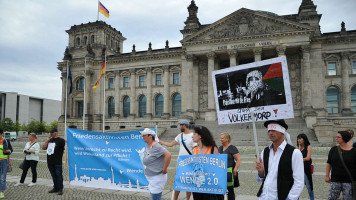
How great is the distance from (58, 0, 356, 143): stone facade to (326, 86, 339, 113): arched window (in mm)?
127

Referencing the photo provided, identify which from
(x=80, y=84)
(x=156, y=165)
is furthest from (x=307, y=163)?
(x=80, y=84)

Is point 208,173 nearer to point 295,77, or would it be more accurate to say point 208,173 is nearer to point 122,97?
point 295,77

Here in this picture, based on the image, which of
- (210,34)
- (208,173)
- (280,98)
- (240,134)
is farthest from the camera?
(210,34)

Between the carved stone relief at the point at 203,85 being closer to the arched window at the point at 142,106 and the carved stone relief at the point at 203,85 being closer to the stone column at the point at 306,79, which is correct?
the arched window at the point at 142,106

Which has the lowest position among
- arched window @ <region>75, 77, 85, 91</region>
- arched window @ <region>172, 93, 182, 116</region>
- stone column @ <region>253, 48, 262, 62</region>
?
arched window @ <region>172, 93, 182, 116</region>

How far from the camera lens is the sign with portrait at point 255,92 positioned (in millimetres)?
5277

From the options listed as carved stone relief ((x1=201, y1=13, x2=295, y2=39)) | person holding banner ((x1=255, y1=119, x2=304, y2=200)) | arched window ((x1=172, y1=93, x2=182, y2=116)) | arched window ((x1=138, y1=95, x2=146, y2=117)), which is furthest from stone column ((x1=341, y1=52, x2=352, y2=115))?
person holding banner ((x1=255, y1=119, x2=304, y2=200))

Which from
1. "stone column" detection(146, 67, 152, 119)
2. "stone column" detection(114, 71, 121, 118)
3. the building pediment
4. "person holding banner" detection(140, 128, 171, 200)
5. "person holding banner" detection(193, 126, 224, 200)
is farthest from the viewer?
"stone column" detection(114, 71, 121, 118)

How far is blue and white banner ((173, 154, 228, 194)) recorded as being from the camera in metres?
5.78

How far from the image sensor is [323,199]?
361 inches

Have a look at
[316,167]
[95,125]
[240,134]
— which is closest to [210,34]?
[240,134]

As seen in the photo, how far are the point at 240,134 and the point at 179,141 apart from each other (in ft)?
89.1

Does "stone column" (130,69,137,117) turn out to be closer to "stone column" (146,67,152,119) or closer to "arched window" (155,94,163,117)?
"stone column" (146,67,152,119)

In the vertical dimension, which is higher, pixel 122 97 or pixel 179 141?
pixel 122 97
